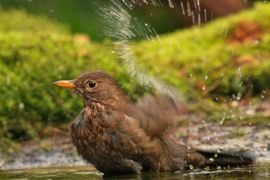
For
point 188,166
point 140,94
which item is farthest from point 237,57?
point 188,166

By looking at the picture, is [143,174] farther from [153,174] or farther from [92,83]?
[92,83]

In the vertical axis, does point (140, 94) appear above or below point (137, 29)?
below

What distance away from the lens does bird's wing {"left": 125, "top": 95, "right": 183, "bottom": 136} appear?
685 centimetres

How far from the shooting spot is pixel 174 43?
11.5 m

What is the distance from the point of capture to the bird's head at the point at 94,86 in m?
7.20

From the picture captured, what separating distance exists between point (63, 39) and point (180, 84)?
1.47m

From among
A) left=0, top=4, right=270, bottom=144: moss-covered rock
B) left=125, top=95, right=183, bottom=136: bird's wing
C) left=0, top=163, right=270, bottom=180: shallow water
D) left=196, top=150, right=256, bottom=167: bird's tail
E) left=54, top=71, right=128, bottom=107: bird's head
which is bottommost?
left=0, top=163, right=270, bottom=180: shallow water

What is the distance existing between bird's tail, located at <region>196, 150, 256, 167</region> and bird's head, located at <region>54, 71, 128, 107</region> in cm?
85

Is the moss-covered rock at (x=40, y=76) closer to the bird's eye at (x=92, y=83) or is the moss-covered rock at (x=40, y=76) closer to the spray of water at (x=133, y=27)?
the spray of water at (x=133, y=27)

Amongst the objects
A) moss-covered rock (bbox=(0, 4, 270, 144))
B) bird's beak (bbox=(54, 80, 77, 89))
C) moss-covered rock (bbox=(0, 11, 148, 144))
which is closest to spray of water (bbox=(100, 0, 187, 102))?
moss-covered rock (bbox=(0, 4, 270, 144))

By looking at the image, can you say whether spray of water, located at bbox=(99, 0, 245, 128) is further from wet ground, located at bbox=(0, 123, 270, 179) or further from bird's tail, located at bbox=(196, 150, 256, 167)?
bird's tail, located at bbox=(196, 150, 256, 167)

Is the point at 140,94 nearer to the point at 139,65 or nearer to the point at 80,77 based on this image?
the point at 139,65

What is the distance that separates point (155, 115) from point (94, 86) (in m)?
0.69

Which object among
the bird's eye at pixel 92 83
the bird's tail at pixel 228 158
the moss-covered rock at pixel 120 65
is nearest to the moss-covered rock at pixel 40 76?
the moss-covered rock at pixel 120 65
